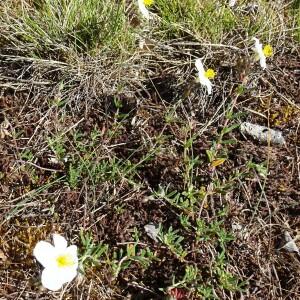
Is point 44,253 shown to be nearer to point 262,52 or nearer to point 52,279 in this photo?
point 52,279

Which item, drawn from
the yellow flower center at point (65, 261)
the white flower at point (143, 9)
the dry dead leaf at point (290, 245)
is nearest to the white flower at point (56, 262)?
the yellow flower center at point (65, 261)

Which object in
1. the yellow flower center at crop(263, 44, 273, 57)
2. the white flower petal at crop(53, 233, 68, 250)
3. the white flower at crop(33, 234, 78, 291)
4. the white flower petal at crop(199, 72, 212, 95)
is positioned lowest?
the white flower at crop(33, 234, 78, 291)

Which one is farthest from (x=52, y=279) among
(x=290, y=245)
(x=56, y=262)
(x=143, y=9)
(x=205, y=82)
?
(x=143, y=9)

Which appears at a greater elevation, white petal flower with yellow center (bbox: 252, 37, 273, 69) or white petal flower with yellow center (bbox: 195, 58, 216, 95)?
white petal flower with yellow center (bbox: 252, 37, 273, 69)

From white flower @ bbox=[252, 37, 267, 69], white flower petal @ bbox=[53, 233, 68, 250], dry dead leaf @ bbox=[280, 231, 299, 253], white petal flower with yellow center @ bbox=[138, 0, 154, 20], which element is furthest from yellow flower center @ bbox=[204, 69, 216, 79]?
white flower petal @ bbox=[53, 233, 68, 250]

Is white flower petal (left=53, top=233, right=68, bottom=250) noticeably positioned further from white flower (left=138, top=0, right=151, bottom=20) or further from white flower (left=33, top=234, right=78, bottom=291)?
white flower (left=138, top=0, right=151, bottom=20)

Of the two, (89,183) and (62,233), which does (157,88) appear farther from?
(62,233)

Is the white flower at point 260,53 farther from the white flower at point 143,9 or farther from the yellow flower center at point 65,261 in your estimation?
the yellow flower center at point 65,261
